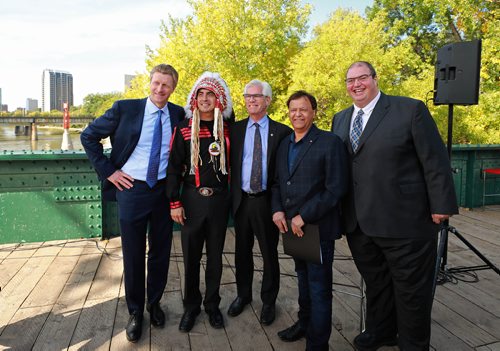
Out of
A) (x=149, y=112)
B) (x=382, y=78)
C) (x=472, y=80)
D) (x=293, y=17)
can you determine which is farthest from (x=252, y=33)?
(x=149, y=112)

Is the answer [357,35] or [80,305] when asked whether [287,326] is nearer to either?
[80,305]

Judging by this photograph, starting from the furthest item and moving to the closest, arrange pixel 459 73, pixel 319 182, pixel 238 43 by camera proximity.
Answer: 1. pixel 238 43
2. pixel 459 73
3. pixel 319 182

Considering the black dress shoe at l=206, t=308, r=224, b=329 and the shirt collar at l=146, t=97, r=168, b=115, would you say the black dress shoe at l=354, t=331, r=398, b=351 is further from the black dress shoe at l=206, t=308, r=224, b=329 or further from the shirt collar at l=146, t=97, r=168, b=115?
the shirt collar at l=146, t=97, r=168, b=115

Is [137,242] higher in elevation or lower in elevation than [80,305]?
higher

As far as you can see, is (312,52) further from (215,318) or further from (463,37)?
(215,318)

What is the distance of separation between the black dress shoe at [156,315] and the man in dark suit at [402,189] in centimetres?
160

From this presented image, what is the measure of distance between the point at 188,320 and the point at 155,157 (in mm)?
1244

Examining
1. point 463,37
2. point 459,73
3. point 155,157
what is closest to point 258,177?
point 155,157

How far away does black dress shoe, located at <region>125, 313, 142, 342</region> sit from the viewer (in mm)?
2596

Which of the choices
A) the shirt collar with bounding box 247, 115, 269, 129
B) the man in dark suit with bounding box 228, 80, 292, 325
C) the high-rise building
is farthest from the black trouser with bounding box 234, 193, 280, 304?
the high-rise building

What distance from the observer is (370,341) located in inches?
99.5

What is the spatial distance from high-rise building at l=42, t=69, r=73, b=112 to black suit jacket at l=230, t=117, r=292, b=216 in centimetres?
19278

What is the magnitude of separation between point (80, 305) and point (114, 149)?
1.40 m

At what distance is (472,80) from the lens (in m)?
3.90
